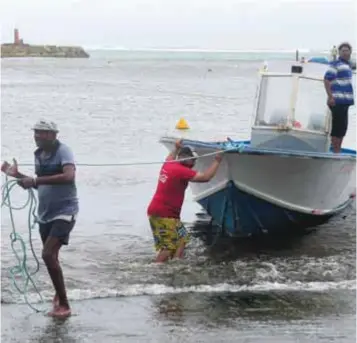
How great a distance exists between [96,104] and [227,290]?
114 ft

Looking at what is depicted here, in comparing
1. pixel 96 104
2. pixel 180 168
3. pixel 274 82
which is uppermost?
pixel 274 82

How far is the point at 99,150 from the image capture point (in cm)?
2266

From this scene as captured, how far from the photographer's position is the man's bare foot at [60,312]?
7.98 m

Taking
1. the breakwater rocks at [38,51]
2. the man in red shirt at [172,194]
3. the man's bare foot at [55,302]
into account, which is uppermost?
the man in red shirt at [172,194]

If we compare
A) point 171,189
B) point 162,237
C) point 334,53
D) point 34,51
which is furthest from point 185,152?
point 34,51

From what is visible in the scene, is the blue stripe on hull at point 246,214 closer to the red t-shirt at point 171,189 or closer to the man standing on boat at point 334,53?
the red t-shirt at point 171,189

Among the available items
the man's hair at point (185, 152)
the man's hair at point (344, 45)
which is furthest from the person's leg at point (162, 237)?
the man's hair at point (344, 45)

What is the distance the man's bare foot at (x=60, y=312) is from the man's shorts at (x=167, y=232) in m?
2.23

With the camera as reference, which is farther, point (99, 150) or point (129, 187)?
point (99, 150)

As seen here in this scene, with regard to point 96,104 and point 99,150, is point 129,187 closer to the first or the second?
point 99,150

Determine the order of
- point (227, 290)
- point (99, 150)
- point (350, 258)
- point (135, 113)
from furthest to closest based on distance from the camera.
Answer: point (135, 113)
point (99, 150)
point (350, 258)
point (227, 290)

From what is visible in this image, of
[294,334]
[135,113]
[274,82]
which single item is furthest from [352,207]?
[135,113]

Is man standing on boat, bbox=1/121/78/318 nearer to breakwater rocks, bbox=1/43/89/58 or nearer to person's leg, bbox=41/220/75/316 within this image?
person's leg, bbox=41/220/75/316

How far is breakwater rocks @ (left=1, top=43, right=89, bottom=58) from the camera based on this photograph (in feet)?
550
